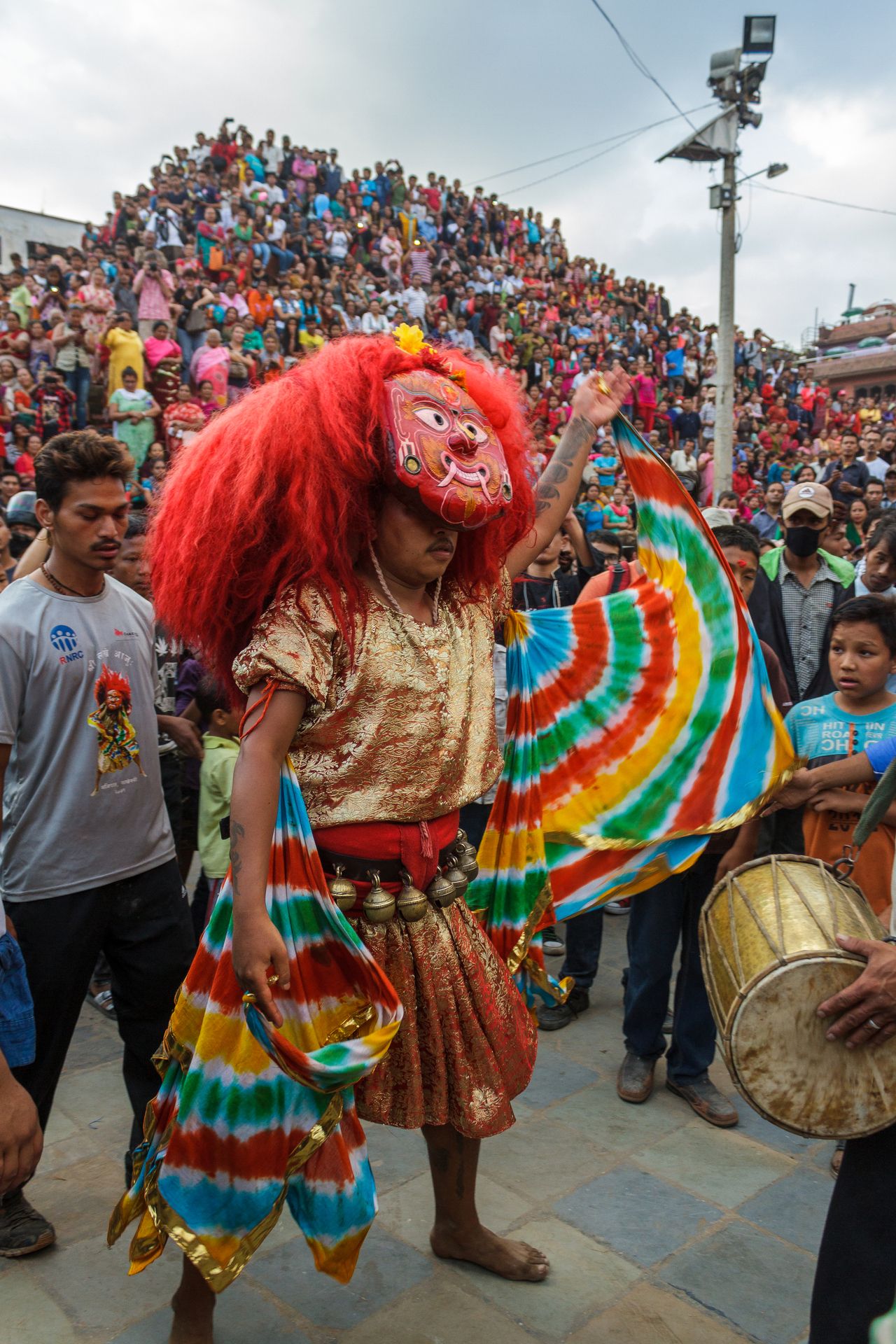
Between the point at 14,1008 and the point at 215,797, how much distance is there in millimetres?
1753

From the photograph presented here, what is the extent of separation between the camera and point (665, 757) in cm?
281

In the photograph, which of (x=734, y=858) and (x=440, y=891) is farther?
(x=734, y=858)

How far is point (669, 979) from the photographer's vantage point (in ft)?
11.5

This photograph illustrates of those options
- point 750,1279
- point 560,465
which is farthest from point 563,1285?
point 560,465

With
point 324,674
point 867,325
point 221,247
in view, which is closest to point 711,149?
point 221,247

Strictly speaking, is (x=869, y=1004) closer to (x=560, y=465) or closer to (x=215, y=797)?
(x=560, y=465)

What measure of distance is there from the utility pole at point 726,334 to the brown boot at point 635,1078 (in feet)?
33.6

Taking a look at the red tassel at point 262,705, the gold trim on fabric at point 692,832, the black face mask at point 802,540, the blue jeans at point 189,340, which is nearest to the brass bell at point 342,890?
the red tassel at point 262,705

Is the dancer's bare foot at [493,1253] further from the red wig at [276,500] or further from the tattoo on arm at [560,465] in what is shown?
the tattoo on arm at [560,465]

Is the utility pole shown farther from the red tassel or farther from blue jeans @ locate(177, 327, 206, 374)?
the red tassel

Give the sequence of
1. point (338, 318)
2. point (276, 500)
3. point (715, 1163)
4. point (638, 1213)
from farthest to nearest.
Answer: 1. point (338, 318)
2. point (715, 1163)
3. point (638, 1213)
4. point (276, 500)

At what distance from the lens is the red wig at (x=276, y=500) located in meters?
2.04

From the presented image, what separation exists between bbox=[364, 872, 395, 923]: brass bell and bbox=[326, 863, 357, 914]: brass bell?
0.03m

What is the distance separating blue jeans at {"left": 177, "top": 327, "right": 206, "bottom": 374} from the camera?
40.1ft
